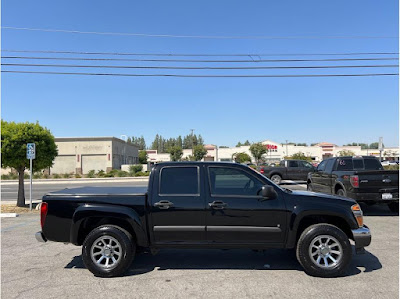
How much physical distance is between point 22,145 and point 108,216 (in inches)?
349

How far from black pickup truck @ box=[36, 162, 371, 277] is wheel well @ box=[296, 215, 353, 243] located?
16 mm

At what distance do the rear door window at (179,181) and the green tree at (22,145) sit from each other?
9.17m

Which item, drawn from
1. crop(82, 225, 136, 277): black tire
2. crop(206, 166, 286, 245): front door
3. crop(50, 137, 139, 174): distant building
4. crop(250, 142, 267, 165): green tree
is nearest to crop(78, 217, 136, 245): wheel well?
crop(82, 225, 136, 277): black tire

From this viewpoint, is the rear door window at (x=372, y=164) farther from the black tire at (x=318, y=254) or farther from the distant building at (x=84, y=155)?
the distant building at (x=84, y=155)

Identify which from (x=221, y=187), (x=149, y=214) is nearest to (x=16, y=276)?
(x=149, y=214)

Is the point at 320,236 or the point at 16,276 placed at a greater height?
the point at 320,236

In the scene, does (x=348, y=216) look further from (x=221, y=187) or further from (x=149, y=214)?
(x=149, y=214)

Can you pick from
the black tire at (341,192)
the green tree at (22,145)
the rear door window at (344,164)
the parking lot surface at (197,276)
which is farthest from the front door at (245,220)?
the green tree at (22,145)

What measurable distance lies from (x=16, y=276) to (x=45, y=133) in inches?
353

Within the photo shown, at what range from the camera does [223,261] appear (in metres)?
5.30

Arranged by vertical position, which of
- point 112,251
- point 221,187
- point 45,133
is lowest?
point 112,251

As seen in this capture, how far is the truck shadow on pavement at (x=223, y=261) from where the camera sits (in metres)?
4.98

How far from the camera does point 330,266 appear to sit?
457 centimetres

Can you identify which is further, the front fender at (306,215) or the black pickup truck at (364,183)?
the black pickup truck at (364,183)
